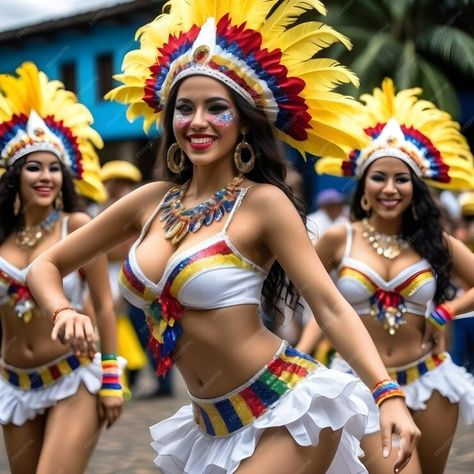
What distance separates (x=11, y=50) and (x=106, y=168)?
23.1m

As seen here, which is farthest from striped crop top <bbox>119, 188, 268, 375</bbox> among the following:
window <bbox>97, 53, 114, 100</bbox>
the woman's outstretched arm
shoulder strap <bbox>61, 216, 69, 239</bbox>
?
window <bbox>97, 53, 114, 100</bbox>

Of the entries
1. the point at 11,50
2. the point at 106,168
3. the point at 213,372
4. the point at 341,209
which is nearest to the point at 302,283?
the point at 213,372

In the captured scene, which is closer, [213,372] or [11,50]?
[213,372]

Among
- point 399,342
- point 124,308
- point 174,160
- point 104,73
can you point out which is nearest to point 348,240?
point 399,342

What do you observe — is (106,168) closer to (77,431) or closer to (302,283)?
(77,431)

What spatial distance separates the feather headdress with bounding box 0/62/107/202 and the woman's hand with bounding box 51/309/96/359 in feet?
6.72

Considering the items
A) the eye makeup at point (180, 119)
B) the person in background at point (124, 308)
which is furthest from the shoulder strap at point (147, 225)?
the person in background at point (124, 308)

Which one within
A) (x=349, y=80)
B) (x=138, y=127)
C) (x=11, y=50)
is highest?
(x=349, y=80)

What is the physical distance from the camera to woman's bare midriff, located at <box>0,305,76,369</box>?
478 centimetres

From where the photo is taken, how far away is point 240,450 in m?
3.33

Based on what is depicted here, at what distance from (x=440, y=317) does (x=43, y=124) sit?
2.17m

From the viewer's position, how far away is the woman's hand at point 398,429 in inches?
114

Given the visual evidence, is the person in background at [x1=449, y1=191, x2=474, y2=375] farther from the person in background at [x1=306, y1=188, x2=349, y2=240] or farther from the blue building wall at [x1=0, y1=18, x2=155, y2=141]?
the blue building wall at [x1=0, y1=18, x2=155, y2=141]

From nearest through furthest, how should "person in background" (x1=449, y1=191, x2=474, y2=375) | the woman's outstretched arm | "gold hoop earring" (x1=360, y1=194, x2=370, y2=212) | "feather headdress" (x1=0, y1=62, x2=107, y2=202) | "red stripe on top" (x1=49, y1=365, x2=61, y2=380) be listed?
1. the woman's outstretched arm
2. "red stripe on top" (x1=49, y1=365, x2=61, y2=380)
3. "feather headdress" (x1=0, y1=62, x2=107, y2=202)
4. "gold hoop earring" (x1=360, y1=194, x2=370, y2=212)
5. "person in background" (x1=449, y1=191, x2=474, y2=375)
